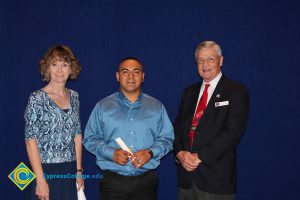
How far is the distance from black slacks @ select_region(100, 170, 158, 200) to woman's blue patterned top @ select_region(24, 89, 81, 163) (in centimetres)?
36

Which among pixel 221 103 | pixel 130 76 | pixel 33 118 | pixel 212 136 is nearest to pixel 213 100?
pixel 221 103

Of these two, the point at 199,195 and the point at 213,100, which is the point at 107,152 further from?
the point at 213,100

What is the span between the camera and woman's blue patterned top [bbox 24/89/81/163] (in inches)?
89.2

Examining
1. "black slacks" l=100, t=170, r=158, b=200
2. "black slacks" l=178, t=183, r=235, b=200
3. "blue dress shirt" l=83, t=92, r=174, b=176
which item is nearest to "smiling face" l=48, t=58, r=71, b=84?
"blue dress shirt" l=83, t=92, r=174, b=176

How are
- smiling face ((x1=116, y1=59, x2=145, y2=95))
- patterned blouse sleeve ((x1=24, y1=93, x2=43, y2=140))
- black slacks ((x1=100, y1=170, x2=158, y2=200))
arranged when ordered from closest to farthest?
patterned blouse sleeve ((x1=24, y1=93, x2=43, y2=140)) < black slacks ((x1=100, y1=170, x2=158, y2=200)) < smiling face ((x1=116, y1=59, x2=145, y2=95))

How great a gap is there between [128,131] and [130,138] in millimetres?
58

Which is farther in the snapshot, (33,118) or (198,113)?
(198,113)

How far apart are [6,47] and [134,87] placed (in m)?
1.49

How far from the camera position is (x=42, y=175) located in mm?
2268

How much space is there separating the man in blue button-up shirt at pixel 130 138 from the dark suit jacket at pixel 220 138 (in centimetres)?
29

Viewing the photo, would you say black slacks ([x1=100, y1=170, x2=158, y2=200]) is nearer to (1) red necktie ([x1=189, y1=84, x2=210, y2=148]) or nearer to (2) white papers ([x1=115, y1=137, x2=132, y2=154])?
(2) white papers ([x1=115, y1=137, x2=132, y2=154])

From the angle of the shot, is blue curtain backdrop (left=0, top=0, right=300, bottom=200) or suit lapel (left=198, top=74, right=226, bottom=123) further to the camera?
blue curtain backdrop (left=0, top=0, right=300, bottom=200)

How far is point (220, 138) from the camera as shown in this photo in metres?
2.29

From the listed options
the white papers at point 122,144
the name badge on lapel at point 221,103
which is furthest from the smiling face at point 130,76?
Answer: the name badge on lapel at point 221,103
